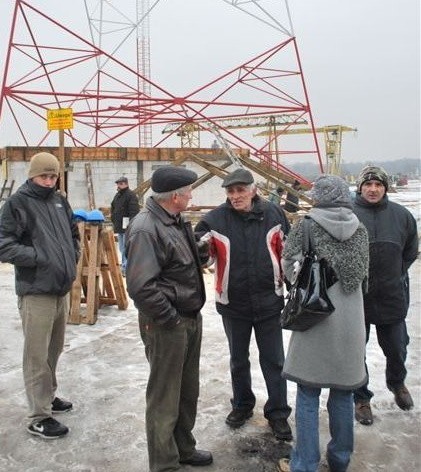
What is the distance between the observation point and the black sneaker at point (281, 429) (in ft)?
10.6

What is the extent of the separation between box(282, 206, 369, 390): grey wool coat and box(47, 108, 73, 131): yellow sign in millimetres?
4562

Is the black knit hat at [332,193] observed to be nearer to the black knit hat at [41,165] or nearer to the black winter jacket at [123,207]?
the black knit hat at [41,165]

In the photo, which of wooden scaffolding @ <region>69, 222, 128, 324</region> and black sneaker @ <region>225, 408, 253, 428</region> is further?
wooden scaffolding @ <region>69, 222, 128, 324</region>

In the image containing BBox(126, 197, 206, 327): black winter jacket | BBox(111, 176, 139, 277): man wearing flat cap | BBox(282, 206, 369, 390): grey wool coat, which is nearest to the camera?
BBox(126, 197, 206, 327): black winter jacket

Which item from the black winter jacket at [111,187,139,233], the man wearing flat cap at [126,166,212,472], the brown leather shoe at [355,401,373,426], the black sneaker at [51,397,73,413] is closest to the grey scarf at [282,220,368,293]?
the man wearing flat cap at [126,166,212,472]

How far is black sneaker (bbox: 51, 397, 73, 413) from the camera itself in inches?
145

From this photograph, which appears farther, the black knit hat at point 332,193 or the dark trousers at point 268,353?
the dark trousers at point 268,353

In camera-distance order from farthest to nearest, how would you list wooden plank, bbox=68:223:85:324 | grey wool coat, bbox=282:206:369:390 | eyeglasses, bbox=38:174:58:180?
wooden plank, bbox=68:223:85:324 < eyeglasses, bbox=38:174:58:180 < grey wool coat, bbox=282:206:369:390

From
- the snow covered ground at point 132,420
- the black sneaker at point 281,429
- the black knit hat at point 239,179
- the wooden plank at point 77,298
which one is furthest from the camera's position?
the wooden plank at point 77,298

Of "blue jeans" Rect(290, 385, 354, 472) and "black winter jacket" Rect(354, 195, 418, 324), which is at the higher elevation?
"black winter jacket" Rect(354, 195, 418, 324)

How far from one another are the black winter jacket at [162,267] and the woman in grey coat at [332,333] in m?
0.57

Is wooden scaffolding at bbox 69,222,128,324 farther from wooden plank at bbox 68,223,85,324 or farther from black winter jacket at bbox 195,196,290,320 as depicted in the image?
black winter jacket at bbox 195,196,290,320

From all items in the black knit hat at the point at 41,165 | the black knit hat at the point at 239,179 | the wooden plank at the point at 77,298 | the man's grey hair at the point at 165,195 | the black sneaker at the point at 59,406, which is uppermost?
the black knit hat at the point at 41,165

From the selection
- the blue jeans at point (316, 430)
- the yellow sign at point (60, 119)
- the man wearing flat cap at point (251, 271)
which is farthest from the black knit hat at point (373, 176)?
the yellow sign at point (60, 119)
